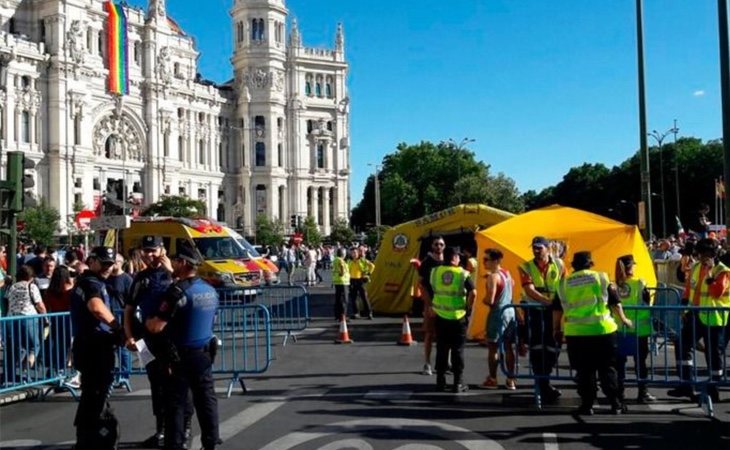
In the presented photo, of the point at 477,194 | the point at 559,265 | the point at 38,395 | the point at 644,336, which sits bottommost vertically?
the point at 38,395

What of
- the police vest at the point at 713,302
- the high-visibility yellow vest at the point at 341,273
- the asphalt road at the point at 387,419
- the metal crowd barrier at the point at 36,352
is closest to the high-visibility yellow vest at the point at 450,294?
the asphalt road at the point at 387,419

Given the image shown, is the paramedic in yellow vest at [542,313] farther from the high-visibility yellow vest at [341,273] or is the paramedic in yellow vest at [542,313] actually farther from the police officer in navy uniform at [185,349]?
the high-visibility yellow vest at [341,273]

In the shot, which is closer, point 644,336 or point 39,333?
point 644,336

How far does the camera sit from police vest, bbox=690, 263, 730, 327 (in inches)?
351

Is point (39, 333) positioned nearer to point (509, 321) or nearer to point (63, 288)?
point (63, 288)

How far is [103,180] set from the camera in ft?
236

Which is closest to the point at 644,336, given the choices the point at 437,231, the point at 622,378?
the point at 622,378

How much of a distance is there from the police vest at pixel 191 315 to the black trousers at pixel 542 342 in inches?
163

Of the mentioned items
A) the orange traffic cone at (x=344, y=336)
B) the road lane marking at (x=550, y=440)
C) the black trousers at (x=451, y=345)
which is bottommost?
the road lane marking at (x=550, y=440)

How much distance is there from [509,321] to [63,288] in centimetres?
639

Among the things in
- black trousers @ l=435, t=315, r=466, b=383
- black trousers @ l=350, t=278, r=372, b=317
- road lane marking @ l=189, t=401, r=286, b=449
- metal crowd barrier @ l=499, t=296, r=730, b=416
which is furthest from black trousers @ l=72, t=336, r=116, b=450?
black trousers @ l=350, t=278, r=372, b=317

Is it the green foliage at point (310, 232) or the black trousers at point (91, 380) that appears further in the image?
the green foliage at point (310, 232)

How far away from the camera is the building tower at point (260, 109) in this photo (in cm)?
9056

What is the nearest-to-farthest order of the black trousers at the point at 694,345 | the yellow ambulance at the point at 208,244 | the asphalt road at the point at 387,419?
the asphalt road at the point at 387,419
the black trousers at the point at 694,345
the yellow ambulance at the point at 208,244
